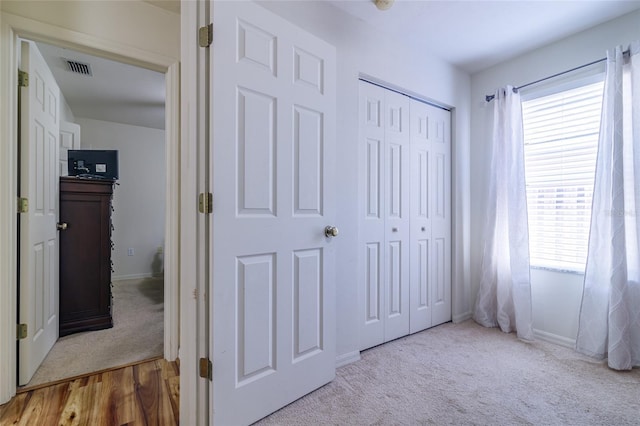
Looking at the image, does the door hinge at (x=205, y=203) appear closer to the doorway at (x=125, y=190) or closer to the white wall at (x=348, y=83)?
the white wall at (x=348, y=83)

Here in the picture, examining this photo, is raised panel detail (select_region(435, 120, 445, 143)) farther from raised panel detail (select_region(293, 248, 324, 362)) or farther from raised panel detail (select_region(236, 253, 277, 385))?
raised panel detail (select_region(236, 253, 277, 385))

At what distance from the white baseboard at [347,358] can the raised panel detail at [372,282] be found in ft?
0.85

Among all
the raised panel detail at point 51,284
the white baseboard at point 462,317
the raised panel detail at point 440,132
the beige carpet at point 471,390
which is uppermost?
the raised panel detail at point 440,132

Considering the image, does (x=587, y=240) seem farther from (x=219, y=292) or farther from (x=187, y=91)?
(x=187, y=91)

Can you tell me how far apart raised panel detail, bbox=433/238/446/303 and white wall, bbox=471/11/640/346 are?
406 mm

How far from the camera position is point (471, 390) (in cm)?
173

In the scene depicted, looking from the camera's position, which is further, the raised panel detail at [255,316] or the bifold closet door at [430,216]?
the bifold closet door at [430,216]

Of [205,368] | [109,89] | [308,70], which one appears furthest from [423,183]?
[109,89]

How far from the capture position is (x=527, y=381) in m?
1.84

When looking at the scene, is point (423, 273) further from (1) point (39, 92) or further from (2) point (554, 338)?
(1) point (39, 92)

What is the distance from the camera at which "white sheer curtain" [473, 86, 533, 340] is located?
2496mm

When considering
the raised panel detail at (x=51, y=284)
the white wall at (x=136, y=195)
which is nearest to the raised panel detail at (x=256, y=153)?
the raised panel detail at (x=51, y=284)

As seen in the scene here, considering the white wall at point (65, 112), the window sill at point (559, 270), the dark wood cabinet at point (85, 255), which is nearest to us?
the window sill at point (559, 270)

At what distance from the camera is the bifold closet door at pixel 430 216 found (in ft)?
8.43
